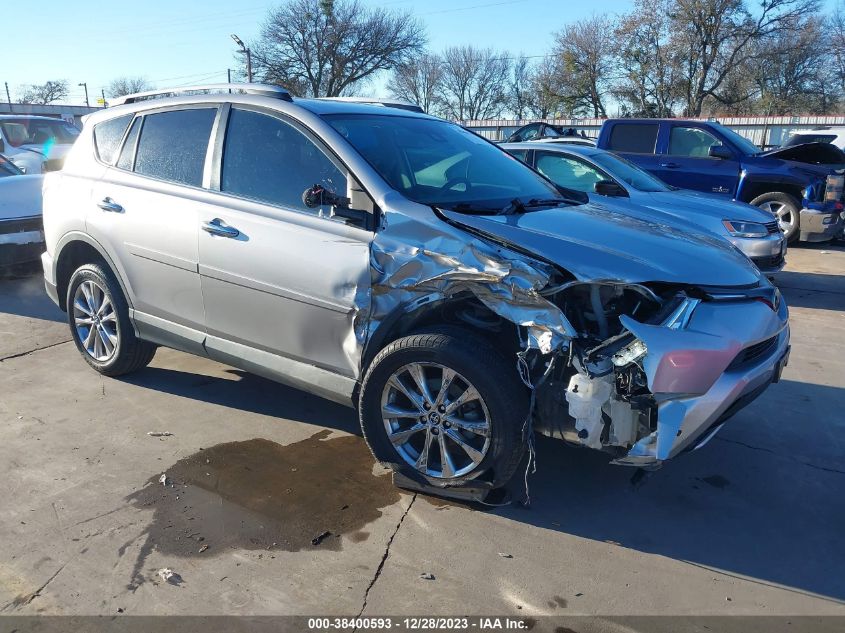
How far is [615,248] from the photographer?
10.4ft

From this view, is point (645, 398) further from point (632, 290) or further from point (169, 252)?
point (169, 252)

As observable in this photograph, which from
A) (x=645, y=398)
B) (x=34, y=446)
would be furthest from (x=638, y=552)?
(x=34, y=446)

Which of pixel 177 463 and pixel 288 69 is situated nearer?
pixel 177 463

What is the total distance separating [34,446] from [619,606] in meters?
3.33

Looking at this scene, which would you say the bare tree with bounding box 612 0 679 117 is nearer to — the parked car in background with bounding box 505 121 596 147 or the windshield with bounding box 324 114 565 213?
the parked car in background with bounding box 505 121 596 147

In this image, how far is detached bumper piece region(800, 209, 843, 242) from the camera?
10.3m

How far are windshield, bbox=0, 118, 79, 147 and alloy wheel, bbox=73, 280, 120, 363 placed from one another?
11446 mm

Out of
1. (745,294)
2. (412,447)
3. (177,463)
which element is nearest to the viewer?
(745,294)

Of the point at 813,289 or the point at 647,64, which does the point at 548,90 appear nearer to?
the point at 647,64

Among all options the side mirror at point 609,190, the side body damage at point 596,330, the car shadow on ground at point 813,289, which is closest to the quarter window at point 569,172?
the side mirror at point 609,190

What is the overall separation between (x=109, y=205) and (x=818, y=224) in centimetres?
1001

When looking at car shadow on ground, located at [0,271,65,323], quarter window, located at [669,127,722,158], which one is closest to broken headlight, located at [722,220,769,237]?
quarter window, located at [669,127,722,158]

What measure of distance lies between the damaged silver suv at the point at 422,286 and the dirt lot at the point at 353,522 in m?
0.41

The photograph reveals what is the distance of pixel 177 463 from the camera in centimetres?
377
